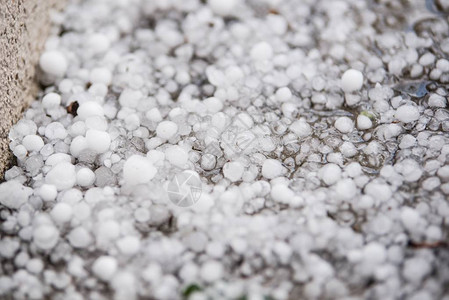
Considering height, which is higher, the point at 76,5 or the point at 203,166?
the point at 76,5

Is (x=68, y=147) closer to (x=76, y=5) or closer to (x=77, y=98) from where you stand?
(x=77, y=98)

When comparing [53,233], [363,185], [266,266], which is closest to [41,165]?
[53,233]

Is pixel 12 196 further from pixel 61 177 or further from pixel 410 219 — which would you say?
pixel 410 219

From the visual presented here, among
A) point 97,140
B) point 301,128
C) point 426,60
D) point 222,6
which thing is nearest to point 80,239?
point 97,140

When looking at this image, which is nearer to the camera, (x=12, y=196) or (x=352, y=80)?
(x=12, y=196)

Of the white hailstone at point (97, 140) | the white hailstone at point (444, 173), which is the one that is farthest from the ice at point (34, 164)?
the white hailstone at point (444, 173)

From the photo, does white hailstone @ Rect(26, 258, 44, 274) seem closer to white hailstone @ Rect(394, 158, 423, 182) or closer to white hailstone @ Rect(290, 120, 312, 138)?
white hailstone @ Rect(290, 120, 312, 138)

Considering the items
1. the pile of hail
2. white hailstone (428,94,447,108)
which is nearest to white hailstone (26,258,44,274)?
the pile of hail
